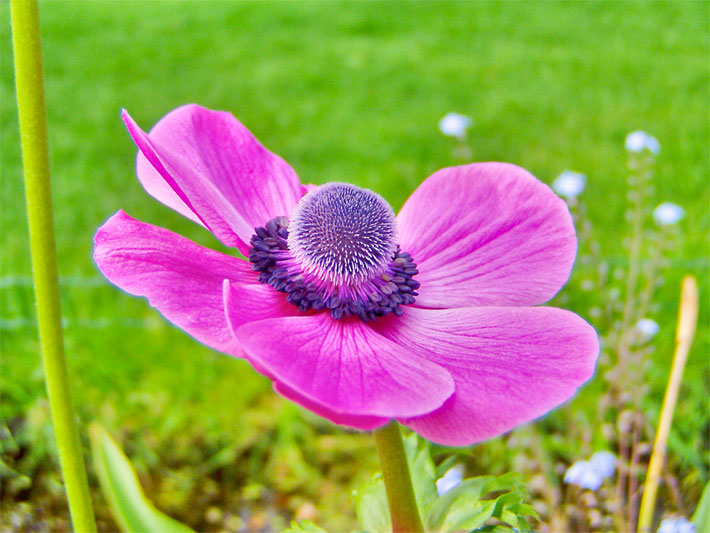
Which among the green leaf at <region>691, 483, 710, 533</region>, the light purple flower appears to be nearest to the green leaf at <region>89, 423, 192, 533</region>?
the green leaf at <region>691, 483, 710, 533</region>

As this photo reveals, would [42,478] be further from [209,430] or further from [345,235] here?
[345,235]

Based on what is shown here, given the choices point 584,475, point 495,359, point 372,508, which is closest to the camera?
point 495,359

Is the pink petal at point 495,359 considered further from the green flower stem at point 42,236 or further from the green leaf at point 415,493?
the green flower stem at point 42,236

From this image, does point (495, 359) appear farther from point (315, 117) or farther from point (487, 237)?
point (315, 117)

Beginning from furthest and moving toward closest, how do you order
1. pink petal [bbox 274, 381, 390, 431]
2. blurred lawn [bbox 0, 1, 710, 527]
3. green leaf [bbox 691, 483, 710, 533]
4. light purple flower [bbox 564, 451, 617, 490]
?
blurred lawn [bbox 0, 1, 710, 527]
light purple flower [bbox 564, 451, 617, 490]
green leaf [bbox 691, 483, 710, 533]
pink petal [bbox 274, 381, 390, 431]

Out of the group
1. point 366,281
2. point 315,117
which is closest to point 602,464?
point 366,281

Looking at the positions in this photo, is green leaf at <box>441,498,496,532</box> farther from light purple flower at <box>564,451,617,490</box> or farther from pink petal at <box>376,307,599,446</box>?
light purple flower at <box>564,451,617,490</box>

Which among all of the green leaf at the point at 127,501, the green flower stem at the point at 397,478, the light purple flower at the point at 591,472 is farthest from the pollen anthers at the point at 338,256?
the light purple flower at the point at 591,472
